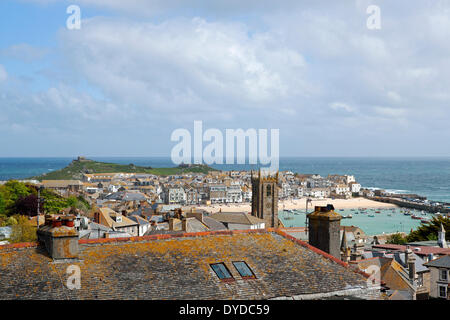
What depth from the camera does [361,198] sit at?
174 m

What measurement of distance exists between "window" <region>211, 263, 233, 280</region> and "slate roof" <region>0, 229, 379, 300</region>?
122mm

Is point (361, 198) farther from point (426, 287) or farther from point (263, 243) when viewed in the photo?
point (263, 243)

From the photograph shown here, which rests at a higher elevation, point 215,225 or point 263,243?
point 263,243

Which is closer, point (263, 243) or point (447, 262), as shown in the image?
point (263, 243)

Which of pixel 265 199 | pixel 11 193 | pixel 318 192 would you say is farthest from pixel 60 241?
pixel 318 192

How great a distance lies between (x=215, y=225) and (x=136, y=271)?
129 ft

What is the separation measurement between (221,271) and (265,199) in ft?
221

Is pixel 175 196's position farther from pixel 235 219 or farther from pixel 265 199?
pixel 235 219

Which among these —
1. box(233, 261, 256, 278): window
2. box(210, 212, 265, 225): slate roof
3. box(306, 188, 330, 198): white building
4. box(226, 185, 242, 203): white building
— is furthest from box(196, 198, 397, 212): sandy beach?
box(233, 261, 256, 278): window

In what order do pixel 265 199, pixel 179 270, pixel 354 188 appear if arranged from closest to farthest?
pixel 179 270 → pixel 265 199 → pixel 354 188

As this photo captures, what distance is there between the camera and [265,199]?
3091 inches

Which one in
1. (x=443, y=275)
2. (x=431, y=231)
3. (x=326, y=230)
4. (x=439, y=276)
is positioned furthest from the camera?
(x=431, y=231)

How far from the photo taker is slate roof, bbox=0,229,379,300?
1015 cm
